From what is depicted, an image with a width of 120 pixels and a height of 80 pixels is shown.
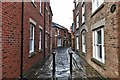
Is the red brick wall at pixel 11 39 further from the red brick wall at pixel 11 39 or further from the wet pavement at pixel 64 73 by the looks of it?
the wet pavement at pixel 64 73

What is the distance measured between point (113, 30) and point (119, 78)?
5.76ft

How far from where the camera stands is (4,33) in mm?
4785

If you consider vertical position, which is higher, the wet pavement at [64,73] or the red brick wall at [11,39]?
the red brick wall at [11,39]

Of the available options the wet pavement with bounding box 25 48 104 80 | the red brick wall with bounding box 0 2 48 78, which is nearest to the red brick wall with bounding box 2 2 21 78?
the red brick wall with bounding box 0 2 48 78

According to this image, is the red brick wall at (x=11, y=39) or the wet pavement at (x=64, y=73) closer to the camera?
the red brick wall at (x=11, y=39)

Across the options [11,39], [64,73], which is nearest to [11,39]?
[11,39]

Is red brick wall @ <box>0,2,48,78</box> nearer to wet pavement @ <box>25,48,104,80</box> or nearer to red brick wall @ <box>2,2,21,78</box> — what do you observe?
red brick wall @ <box>2,2,21,78</box>

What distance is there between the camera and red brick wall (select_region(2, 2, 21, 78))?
15.6ft

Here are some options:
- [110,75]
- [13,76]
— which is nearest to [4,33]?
[13,76]

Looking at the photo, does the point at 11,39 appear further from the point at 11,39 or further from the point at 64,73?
the point at 64,73

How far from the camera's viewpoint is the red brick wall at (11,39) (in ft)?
15.6

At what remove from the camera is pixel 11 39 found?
544 centimetres

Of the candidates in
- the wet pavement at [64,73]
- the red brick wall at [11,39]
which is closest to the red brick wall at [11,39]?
the red brick wall at [11,39]

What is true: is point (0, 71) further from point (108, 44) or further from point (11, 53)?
point (108, 44)
